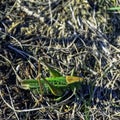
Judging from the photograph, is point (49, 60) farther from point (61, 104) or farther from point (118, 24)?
point (118, 24)

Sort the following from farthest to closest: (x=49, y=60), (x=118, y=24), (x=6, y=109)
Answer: (x=118, y=24)
(x=49, y=60)
(x=6, y=109)

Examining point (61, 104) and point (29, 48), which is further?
point (29, 48)

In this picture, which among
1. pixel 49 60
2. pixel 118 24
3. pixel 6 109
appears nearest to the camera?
pixel 6 109

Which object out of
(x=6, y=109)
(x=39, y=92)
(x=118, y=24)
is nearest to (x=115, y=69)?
(x=118, y=24)

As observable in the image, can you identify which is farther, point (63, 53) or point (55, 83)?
point (63, 53)

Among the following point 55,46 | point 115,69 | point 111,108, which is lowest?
point 111,108

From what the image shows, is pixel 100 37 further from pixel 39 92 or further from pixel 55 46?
pixel 39 92

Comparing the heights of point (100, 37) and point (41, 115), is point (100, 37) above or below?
above
